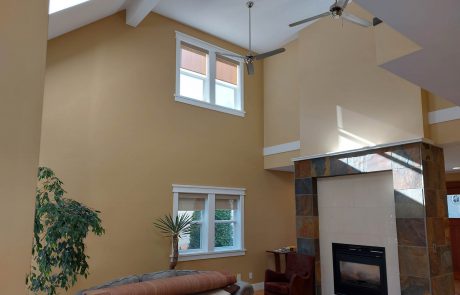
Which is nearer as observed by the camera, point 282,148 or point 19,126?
point 19,126

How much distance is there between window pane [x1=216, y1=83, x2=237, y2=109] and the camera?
307 inches

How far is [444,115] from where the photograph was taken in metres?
5.27

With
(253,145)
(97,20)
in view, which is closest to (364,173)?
(253,145)

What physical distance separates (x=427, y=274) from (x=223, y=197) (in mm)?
3890

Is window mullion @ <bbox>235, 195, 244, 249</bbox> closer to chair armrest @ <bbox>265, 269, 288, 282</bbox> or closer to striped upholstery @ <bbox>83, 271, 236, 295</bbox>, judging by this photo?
chair armrest @ <bbox>265, 269, 288, 282</bbox>

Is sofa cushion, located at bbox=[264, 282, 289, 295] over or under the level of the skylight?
under

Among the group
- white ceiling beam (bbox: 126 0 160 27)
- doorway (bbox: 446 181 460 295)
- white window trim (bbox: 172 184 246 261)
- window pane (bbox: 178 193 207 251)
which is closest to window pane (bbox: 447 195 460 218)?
doorway (bbox: 446 181 460 295)

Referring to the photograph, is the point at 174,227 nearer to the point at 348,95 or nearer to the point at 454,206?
the point at 348,95

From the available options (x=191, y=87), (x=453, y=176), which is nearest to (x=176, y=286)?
(x=191, y=87)

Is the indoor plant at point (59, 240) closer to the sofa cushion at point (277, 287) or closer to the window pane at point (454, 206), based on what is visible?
the sofa cushion at point (277, 287)

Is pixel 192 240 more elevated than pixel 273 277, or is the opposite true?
pixel 192 240

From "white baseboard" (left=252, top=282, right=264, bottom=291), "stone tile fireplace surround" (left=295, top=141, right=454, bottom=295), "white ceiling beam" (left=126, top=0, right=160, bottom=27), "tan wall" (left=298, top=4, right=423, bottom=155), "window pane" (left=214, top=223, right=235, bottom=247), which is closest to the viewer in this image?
"stone tile fireplace surround" (left=295, top=141, right=454, bottom=295)

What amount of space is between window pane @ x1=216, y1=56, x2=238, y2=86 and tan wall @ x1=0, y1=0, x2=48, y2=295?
6607mm

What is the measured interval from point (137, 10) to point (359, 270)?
571 cm
